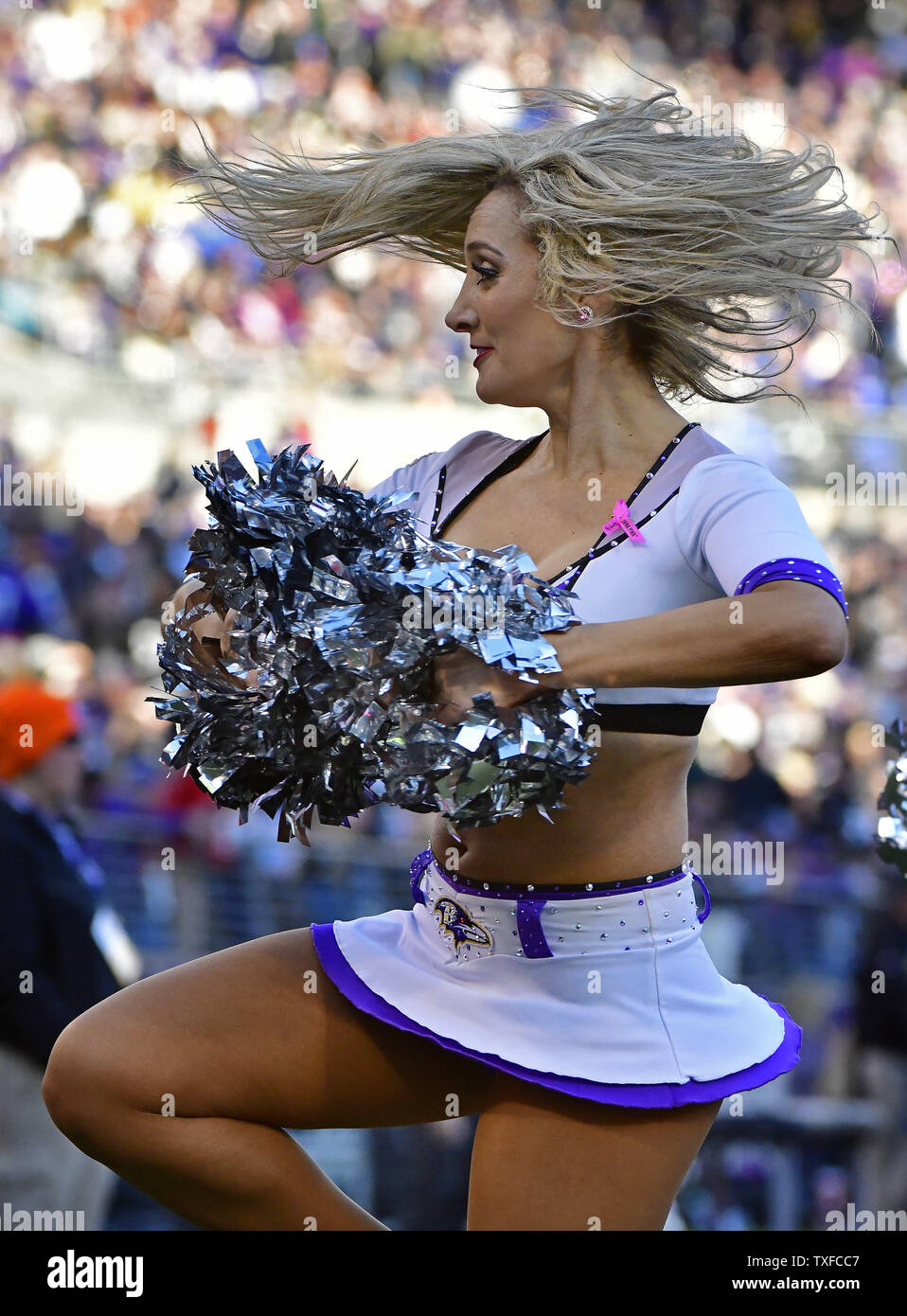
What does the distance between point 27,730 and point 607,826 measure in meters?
2.32

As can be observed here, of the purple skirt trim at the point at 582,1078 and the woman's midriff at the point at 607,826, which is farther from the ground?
the woman's midriff at the point at 607,826

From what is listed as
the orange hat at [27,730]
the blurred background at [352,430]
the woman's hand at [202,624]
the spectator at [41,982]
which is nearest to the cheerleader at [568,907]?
the woman's hand at [202,624]

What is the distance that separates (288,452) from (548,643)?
43cm

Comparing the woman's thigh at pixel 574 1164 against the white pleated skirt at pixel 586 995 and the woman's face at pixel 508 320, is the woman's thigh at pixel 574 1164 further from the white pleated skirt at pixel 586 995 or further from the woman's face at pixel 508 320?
Answer: the woman's face at pixel 508 320

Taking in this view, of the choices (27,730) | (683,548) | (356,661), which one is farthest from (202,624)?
(27,730)

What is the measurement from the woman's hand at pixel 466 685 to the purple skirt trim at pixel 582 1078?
1.43 feet

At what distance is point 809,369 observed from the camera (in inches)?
378

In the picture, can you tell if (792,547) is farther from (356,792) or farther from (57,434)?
(57,434)

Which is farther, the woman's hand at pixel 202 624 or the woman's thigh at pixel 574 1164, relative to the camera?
the woman's hand at pixel 202 624

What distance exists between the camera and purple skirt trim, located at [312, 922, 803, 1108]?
1840mm

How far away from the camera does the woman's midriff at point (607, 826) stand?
190 centimetres

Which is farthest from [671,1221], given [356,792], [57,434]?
[57,434]

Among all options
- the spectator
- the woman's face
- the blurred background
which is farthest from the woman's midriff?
the blurred background

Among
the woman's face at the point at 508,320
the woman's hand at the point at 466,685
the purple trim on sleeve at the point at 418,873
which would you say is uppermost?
the woman's face at the point at 508,320
